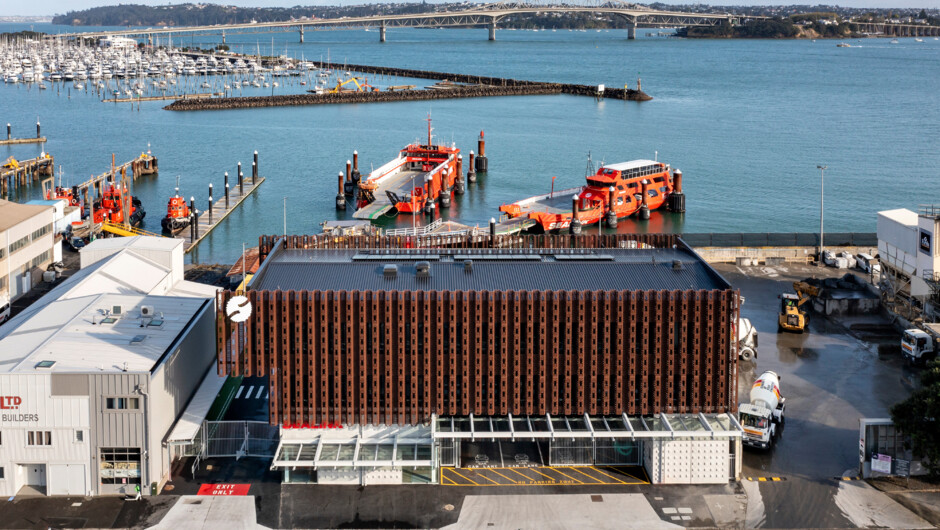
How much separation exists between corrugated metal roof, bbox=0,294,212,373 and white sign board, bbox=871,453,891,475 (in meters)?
20.5

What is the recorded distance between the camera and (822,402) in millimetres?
36062

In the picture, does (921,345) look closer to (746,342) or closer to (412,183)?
(746,342)

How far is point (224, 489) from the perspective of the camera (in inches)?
1150

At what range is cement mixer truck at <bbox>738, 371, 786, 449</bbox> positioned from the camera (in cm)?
3166

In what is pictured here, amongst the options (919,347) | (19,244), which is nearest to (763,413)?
(919,347)

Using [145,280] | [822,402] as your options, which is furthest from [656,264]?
[145,280]

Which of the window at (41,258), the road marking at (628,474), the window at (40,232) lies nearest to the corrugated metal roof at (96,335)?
the road marking at (628,474)

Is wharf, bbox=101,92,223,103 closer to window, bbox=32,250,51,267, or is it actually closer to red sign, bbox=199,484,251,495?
window, bbox=32,250,51,267

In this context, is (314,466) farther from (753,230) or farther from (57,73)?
(57,73)

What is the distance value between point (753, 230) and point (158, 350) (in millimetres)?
50515

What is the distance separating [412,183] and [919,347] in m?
43.5

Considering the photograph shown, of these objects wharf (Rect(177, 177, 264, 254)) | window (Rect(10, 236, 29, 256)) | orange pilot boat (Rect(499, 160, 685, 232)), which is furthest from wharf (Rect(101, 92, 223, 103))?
window (Rect(10, 236, 29, 256))

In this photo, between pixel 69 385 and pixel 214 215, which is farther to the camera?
pixel 214 215

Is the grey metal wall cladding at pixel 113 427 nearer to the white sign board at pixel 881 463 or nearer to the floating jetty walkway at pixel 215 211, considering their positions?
the white sign board at pixel 881 463
